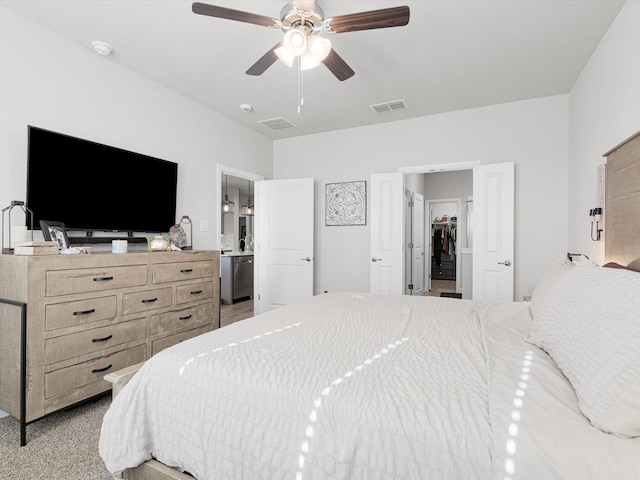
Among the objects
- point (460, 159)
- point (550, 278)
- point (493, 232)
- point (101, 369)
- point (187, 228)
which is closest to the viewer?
point (550, 278)

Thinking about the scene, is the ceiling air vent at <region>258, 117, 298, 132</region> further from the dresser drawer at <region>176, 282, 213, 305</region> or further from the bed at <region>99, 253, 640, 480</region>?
the bed at <region>99, 253, 640, 480</region>

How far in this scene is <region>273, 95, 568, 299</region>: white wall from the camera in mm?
3646

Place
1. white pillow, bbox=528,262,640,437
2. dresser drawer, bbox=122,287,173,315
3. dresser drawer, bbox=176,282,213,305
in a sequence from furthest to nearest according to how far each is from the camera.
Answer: dresser drawer, bbox=176,282,213,305 → dresser drawer, bbox=122,287,173,315 → white pillow, bbox=528,262,640,437

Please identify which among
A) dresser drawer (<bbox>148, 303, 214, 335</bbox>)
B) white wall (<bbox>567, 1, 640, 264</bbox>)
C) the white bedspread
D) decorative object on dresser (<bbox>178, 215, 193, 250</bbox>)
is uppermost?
white wall (<bbox>567, 1, 640, 264</bbox>)

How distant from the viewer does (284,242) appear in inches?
188

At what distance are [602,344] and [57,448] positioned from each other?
2569 mm

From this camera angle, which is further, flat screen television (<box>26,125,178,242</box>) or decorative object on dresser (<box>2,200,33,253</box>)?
flat screen television (<box>26,125,178,242</box>)

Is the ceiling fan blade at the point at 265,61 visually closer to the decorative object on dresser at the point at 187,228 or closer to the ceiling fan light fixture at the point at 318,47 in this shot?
the ceiling fan light fixture at the point at 318,47

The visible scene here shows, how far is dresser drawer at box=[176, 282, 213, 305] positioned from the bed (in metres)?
1.47

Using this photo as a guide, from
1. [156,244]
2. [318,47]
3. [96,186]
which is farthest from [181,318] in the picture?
[318,47]

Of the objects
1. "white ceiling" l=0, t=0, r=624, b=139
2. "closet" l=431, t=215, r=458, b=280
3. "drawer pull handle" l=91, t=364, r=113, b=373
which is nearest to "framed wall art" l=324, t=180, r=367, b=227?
"white ceiling" l=0, t=0, r=624, b=139

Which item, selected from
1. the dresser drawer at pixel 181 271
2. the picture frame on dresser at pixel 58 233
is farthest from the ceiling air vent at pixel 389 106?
the picture frame on dresser at pixel 58 233

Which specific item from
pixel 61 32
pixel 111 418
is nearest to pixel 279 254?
pixel 61 32

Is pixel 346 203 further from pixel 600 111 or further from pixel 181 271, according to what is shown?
pixel 600 111
